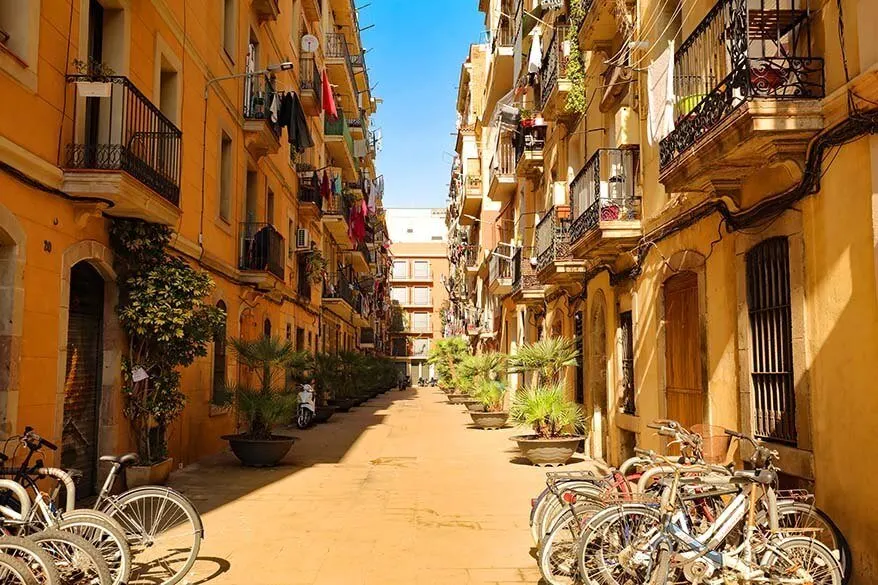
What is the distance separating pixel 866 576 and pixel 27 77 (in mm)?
8923

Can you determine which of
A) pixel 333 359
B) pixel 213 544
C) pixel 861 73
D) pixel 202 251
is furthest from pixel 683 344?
pixel 333 359

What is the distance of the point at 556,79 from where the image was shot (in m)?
16.3

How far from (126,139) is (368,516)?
5.60 meters

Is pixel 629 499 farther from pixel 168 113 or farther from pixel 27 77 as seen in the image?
pixel 168 113

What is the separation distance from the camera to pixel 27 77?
809 centimetres

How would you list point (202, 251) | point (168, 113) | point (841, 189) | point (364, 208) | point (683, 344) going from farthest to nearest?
point (364, 208)
point (202, 251)
point (168, 113)
point (683, 344)
point (841, 189)

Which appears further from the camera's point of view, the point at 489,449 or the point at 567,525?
the point at 489,449

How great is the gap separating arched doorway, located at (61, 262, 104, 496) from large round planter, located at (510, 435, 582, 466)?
7.14 m

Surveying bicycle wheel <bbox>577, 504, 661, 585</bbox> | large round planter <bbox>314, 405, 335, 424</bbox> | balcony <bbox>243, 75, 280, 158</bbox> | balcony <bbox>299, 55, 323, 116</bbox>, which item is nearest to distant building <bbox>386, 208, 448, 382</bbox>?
large round planter <bbox>314, 405, 335, 424</bbox>

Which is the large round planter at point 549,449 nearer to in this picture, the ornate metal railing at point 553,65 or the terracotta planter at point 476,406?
the ornate metal railing at point 553,65

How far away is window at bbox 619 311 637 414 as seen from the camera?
1330 cm

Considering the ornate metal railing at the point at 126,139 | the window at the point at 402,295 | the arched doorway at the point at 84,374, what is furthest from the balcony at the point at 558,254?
the window at the point at 402,295

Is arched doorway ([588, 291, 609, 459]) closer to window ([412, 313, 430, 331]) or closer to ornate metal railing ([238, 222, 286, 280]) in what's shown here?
ornate metal railing ([238, 222, 286, 280])

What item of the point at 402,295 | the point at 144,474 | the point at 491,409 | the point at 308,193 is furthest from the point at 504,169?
the point at 402,295
